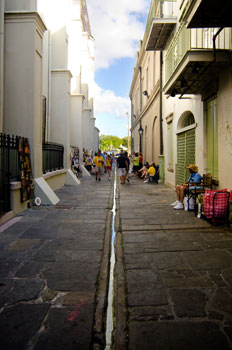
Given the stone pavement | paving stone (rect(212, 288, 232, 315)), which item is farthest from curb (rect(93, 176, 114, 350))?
paving stone (rect(212, 288, 232, 315))

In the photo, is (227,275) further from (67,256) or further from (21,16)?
(21,16)

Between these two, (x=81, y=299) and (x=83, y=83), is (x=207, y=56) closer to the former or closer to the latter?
(x=81, y=299)

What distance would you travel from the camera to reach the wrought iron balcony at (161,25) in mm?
12414

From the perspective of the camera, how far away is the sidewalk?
238 cm

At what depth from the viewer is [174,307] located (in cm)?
283

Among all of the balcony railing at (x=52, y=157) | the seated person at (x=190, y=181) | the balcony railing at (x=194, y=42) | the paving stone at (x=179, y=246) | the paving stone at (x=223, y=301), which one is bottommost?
the paving stone at (x=223, y=301)

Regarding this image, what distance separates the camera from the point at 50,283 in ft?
11.0

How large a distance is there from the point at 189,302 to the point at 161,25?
1228 centimetres

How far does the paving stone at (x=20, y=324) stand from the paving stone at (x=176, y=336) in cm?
78

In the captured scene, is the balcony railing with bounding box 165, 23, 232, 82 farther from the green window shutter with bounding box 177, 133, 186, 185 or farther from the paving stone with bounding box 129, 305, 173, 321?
the paving stone with bounding box 129, 305, 173, 321

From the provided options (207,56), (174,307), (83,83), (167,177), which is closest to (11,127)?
(207,56)

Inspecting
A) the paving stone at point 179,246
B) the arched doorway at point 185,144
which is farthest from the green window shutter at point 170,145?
the paving stone at point 179,246

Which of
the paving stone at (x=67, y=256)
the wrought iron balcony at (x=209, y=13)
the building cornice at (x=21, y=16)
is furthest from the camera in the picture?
the building cornice at (x=21, y=16)

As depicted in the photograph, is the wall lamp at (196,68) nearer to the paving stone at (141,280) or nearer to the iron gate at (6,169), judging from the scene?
the iron gate at (6,169)
